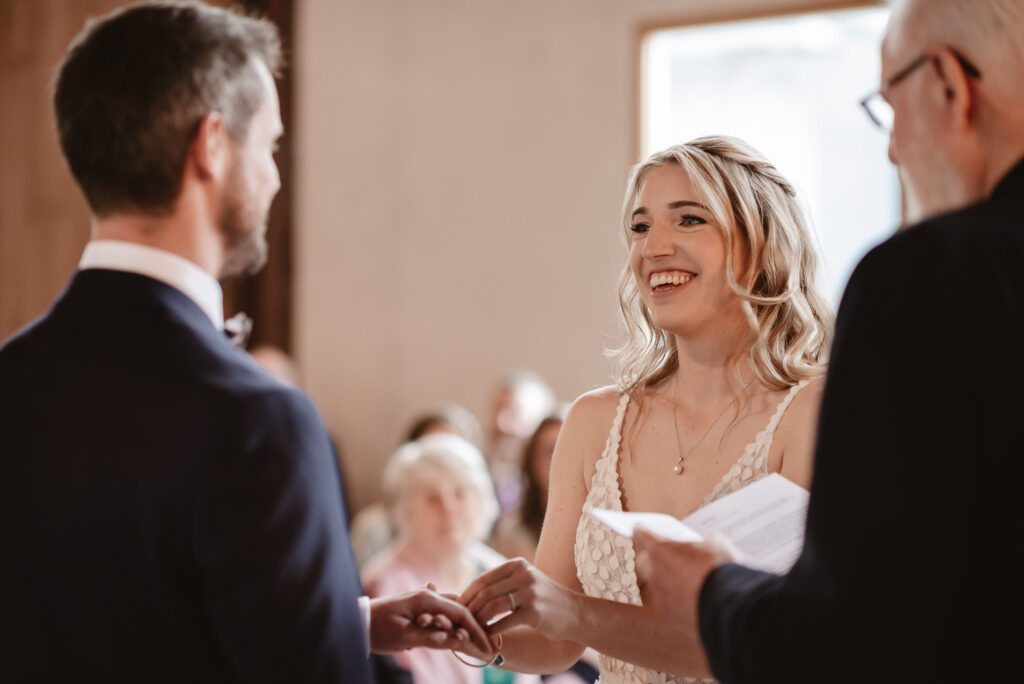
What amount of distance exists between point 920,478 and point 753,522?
0.52 metres

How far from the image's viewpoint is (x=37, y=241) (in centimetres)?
634

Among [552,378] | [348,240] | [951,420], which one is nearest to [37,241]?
[348,240]

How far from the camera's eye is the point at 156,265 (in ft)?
4.50

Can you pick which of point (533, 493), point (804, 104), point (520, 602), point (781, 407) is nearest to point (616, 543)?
point (520, 602)

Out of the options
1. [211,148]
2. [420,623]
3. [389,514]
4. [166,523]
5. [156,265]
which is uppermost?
[211,148]

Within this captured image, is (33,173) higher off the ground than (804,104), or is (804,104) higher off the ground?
(804,104)

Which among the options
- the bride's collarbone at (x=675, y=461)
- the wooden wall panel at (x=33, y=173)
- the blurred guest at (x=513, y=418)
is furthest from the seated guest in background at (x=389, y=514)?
the bride's collarbone at (x=675, y=461)

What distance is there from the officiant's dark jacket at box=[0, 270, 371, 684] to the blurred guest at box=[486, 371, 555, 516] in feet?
16.7

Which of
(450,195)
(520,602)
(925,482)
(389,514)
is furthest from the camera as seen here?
(450,195)

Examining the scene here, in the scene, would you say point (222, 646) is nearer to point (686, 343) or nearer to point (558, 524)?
point (558, 524)

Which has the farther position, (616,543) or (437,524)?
(437,524)

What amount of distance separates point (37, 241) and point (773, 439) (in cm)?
540

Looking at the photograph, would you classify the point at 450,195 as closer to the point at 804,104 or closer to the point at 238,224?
the point at 804,104

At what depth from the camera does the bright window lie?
6.45 metres
